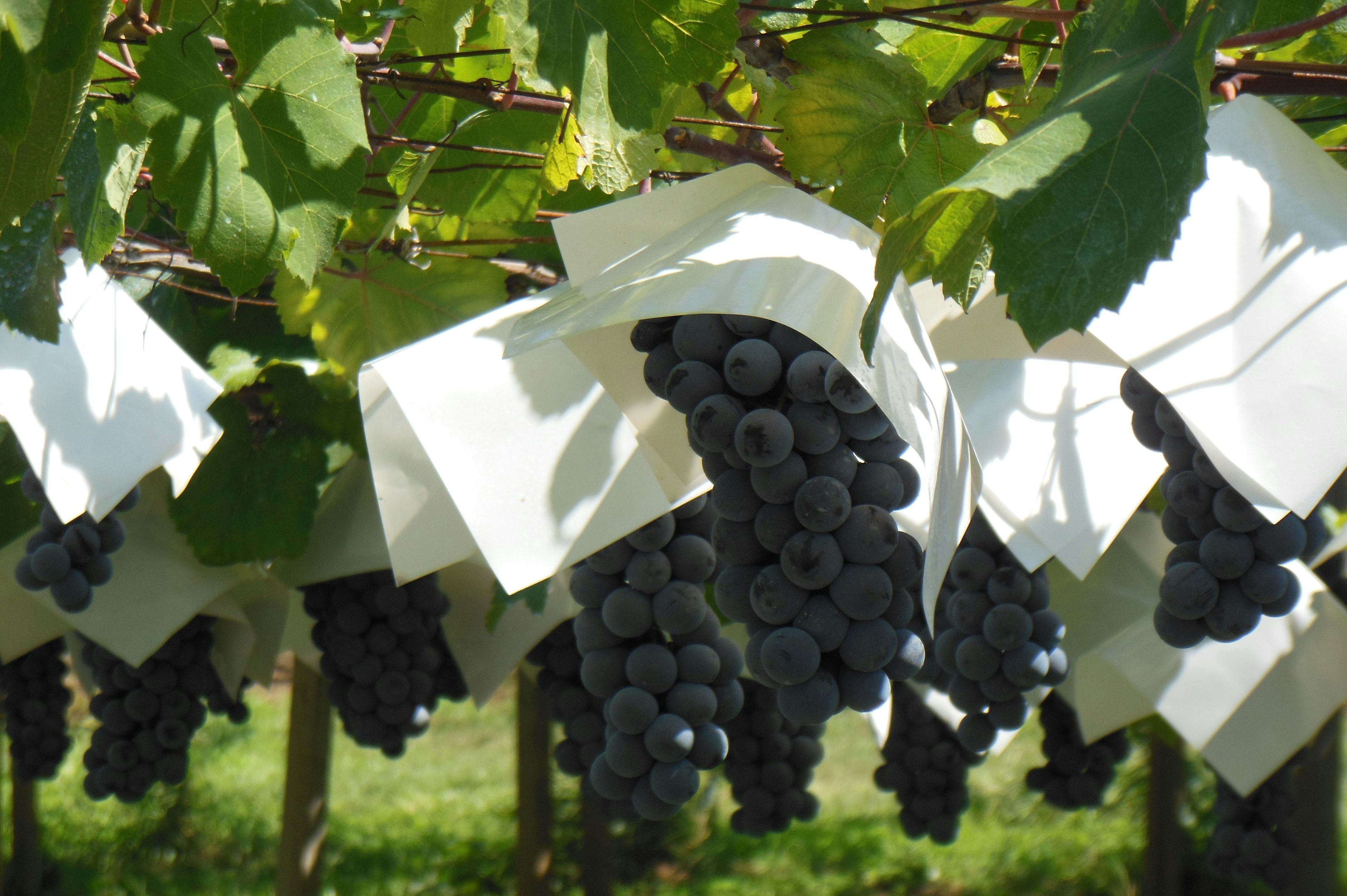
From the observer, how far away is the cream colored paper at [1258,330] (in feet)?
2.16

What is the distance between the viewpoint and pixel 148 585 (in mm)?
1487

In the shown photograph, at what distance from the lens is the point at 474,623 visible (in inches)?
64.1

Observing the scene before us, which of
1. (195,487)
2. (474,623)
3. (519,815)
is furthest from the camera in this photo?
(519,815)

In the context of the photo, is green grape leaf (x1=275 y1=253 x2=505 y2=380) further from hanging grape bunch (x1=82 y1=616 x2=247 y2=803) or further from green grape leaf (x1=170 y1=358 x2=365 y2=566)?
hanging grape bunch (x1=82 y1=616 x2=247 y2=803)

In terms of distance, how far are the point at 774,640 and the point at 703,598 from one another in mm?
284

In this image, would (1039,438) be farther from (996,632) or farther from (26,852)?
(26,852)

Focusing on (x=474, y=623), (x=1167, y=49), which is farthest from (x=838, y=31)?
(x=474, y=623)

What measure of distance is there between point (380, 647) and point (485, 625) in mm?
168

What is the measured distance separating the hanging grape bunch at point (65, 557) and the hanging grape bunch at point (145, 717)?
38 centimetres

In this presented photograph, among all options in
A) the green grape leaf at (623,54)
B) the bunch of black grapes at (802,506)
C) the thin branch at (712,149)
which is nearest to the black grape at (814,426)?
the bunch of black grapes at (802,506)

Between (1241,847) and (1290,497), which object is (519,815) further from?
(1290,497)

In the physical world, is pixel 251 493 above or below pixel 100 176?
below

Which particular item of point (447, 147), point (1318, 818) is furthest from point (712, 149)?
point (1318, 818)

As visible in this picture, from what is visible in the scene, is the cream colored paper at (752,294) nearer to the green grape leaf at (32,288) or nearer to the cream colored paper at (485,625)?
the green grape leaf at (32,288)
